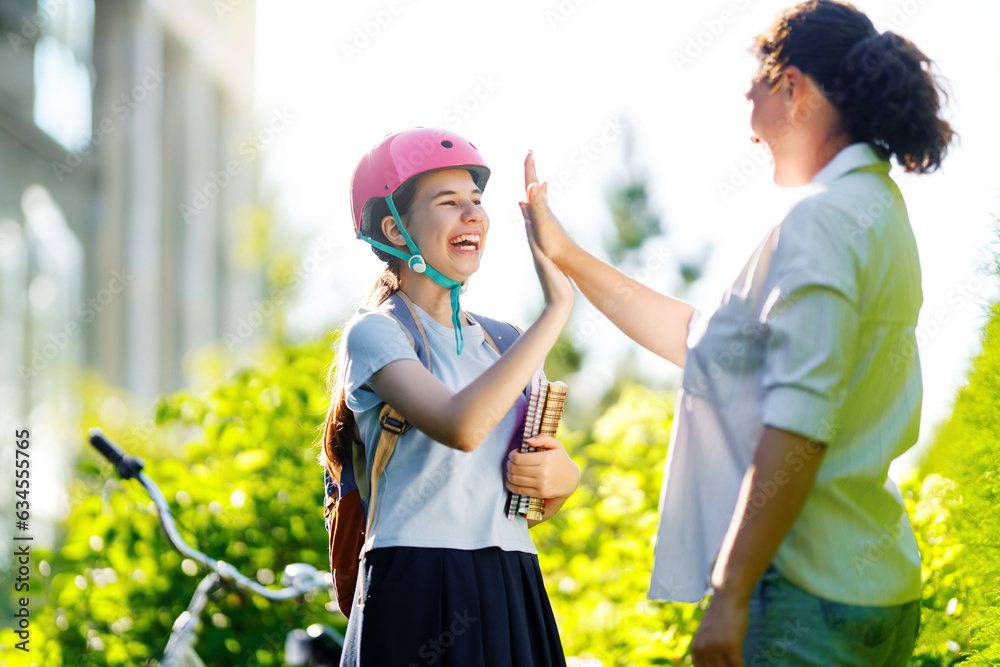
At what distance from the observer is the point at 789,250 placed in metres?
1.44

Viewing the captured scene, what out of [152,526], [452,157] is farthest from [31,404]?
[452,157]

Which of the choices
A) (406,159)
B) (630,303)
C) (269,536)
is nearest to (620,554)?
(630,303)

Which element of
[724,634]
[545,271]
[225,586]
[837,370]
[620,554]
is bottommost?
[225,586]

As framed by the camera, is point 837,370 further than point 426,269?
No

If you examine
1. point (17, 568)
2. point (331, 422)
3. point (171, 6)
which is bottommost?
point (17, 568)

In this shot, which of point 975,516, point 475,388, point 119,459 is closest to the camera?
point 475,388

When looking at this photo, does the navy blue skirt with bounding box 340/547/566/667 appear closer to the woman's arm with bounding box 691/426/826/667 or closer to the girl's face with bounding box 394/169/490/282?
the woman's arm with bounding box 691/426/826/667

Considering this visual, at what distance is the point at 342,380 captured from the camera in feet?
6.73

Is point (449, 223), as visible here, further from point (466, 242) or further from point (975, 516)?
point (975, 516)

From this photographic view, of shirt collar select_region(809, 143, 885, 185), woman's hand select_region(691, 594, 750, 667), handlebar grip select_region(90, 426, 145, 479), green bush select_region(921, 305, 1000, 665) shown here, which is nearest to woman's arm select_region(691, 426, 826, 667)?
woman's hand select_region(691, 594, 750, 667)

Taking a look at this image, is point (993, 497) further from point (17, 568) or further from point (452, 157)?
point (17, 568)

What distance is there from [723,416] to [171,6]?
11611 mm

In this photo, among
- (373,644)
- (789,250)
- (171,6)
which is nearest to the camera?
(789,250)

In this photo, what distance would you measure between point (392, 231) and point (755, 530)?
125cm
